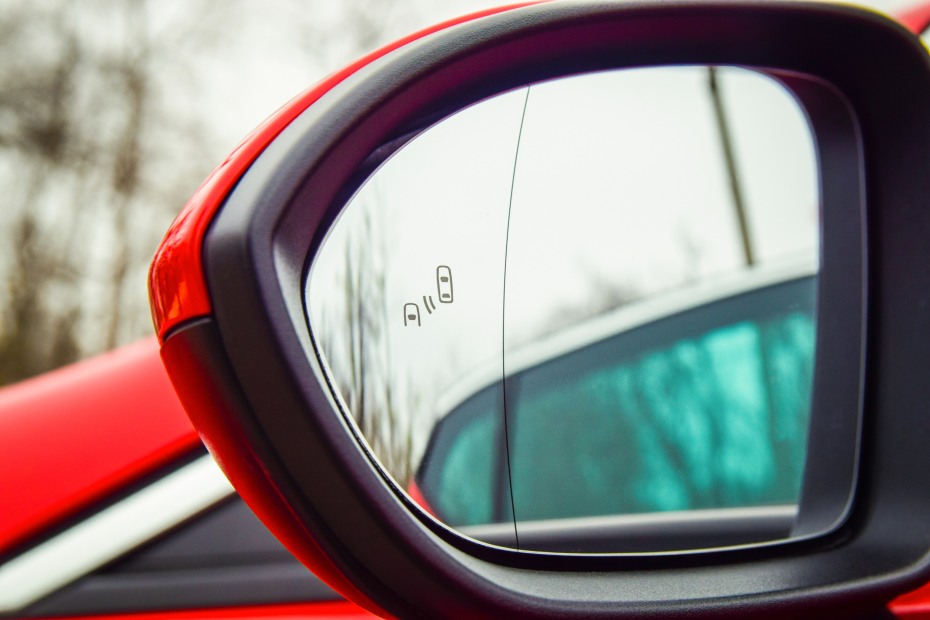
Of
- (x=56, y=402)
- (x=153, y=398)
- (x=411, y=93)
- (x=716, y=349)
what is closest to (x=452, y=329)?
(x=411, y=93)

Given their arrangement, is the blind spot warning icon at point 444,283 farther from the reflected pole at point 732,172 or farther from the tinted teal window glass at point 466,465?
the reflected pole at point 732,172

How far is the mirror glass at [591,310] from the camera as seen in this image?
0.72 meters

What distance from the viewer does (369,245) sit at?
72cm

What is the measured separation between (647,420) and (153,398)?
0.94 metres

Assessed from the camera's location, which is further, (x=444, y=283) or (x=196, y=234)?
(x=444, y=283)

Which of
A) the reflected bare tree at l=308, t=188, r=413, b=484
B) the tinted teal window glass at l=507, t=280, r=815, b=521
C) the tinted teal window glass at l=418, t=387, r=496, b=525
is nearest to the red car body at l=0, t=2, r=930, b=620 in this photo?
the tinted teal window glass at l=418, t=387, r=496, b=525

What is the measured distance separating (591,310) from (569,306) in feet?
0.47

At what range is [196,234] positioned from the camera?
0.57 m

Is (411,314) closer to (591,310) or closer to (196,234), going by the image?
(196,234)

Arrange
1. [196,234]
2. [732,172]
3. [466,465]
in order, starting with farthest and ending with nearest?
[732,172]
[466,465]
[196,234]

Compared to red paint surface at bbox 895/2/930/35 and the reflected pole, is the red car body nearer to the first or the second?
red paint surface at bbox 895/2/930/35

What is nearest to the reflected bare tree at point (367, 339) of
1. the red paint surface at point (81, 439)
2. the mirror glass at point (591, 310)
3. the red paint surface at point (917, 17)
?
Result: the mirror glass at point (591, 310)

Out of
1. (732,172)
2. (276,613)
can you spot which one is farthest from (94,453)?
(732,172)

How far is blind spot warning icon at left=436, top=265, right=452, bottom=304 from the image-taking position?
0.72m
